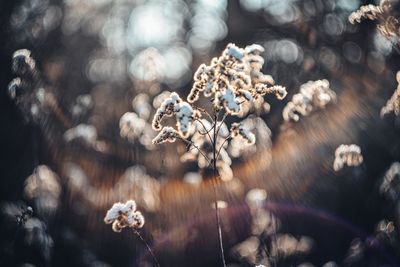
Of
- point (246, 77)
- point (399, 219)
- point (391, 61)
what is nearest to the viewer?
point (246, 77)

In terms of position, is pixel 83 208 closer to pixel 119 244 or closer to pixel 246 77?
pixel 119 244

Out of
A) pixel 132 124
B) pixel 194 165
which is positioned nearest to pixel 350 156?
pixel 132 124

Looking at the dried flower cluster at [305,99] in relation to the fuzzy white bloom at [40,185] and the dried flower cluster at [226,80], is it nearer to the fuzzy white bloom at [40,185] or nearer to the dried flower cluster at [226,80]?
the dried flower cluster at [226,80]

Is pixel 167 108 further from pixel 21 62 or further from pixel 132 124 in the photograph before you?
pixel 132 124

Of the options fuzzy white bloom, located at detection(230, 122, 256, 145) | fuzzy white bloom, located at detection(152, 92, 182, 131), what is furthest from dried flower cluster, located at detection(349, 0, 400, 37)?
fuzzy white bloom, located at detection(152, 92, 182, 131)

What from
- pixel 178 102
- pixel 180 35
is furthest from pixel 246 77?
pixel 180 35
